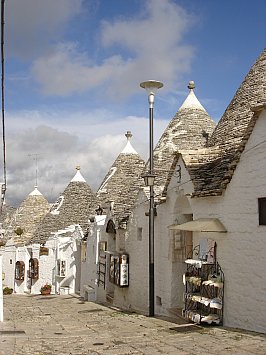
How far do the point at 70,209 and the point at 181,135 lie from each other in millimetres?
11393

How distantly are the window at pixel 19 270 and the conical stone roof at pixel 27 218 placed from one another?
136cm

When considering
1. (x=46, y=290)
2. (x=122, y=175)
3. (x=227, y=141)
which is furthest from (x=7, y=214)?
(x=227, y=141)

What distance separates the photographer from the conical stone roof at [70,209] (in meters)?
25.6

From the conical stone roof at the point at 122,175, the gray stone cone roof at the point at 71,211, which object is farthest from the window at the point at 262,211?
the gray stone cone roof at the point at 71,211

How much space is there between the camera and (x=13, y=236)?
29.9 metres

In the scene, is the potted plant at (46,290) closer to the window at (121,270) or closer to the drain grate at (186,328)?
the window at (121,270)

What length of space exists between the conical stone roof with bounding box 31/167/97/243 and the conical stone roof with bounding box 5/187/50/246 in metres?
2.90

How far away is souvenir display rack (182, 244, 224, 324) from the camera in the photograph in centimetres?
986

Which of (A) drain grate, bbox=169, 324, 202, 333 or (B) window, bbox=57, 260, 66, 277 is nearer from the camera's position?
(A) drain grate, bbox=169, 324, 202, 333

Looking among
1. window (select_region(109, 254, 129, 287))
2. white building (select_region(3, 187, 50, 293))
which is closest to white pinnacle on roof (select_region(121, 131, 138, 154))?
A: window (select_region(109, 254, 129, 287))

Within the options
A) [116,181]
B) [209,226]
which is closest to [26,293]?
[116,181]

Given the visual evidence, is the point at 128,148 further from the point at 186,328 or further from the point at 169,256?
the point at 186,328

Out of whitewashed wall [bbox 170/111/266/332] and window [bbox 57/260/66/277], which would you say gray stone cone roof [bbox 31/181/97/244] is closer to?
window [bbox 57/260/66/277]

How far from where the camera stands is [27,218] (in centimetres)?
3102
